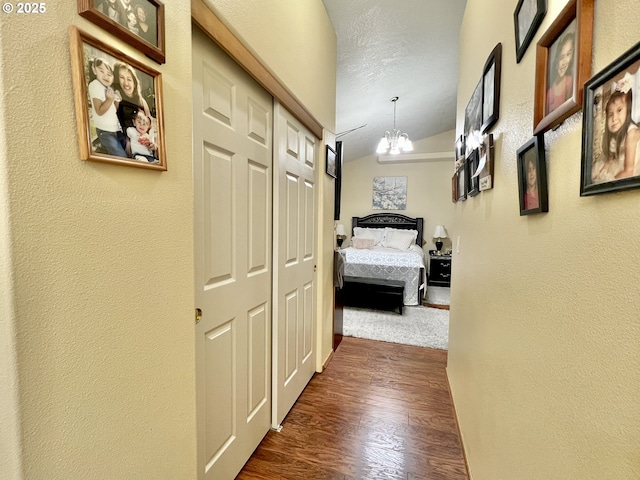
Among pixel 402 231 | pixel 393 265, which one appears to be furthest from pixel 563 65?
pixel 402 231

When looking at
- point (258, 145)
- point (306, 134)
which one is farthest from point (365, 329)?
point (258, 145)

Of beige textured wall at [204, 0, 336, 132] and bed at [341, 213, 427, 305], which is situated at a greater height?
beige textured wall at [204, 0, 336, 132]

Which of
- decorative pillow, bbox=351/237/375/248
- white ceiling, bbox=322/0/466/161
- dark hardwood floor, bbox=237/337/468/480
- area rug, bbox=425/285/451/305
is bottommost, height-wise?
dark hardwood floor, bbox=237/337/468/480

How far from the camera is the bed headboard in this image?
608 centimetres

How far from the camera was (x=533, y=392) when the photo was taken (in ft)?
2.56

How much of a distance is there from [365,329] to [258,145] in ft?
8.47

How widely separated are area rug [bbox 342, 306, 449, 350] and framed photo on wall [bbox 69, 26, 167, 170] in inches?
115

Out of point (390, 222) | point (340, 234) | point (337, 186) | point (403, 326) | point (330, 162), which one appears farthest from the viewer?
point (340, 234)

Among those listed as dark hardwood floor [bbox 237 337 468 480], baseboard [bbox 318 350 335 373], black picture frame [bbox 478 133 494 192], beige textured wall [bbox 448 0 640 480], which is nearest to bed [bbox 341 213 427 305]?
dark hardwood floor [bbox 237 337 468 480]

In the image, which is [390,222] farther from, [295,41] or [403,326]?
[295,41]

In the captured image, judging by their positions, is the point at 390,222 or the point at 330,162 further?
the point at 390,222

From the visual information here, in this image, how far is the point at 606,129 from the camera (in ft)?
1.65

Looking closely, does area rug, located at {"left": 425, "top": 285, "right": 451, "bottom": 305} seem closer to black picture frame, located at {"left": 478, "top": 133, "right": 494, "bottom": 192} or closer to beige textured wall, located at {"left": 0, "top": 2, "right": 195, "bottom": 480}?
black picture frame, located at {"left": 478, "top": 133, "right": 494, "bottom": 192}
